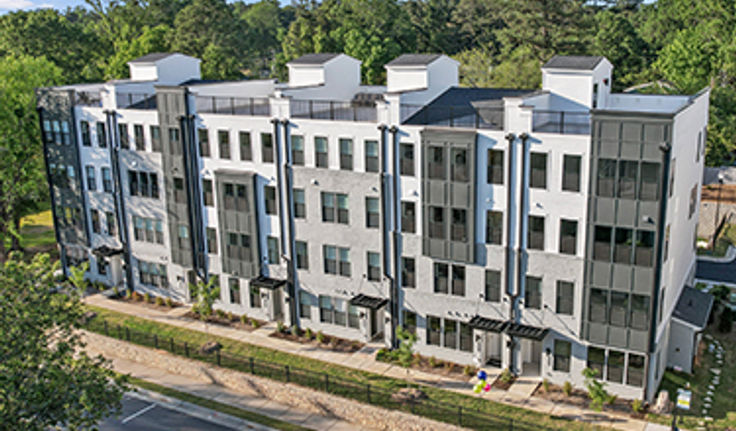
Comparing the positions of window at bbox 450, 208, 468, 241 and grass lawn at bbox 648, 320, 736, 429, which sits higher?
window at bbox 450, 208, 468, 241

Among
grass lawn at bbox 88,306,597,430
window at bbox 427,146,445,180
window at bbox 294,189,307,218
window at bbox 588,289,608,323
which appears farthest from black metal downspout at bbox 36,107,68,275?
window at bbox 588,289,608,323

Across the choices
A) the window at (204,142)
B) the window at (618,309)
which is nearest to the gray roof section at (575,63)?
the window at (618,309)

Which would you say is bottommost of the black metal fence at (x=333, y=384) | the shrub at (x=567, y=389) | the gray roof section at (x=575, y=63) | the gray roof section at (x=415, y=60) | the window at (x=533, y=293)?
the black metal fence at (x=333, y=384)

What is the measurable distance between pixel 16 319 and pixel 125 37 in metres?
90.0

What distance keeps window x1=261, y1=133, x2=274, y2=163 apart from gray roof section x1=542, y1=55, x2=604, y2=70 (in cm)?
1714

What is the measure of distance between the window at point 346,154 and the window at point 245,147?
6.72 meters

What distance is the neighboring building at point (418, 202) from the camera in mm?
31234

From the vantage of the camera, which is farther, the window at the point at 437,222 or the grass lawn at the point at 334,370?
the window at the point at 437,222

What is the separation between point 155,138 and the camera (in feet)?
148

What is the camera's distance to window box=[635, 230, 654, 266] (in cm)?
3022

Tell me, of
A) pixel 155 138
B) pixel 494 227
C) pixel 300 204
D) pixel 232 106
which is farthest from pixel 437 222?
pixel 155 138

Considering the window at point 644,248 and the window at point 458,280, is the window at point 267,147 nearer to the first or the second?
the window at point 458,280

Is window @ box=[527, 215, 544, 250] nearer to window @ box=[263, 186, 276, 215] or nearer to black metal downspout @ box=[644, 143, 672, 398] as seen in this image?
black metal downspout @ box=[644, 143, 672, 398]

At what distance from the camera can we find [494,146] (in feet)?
109
